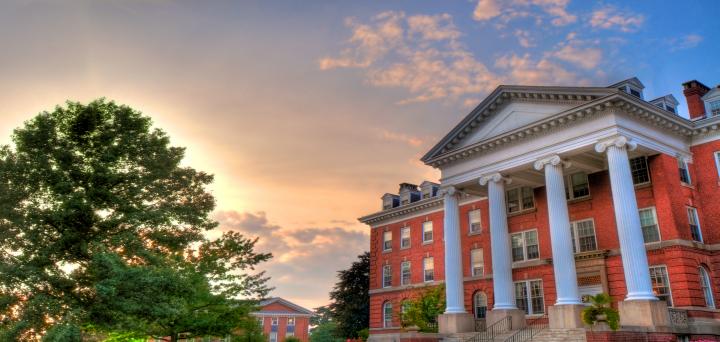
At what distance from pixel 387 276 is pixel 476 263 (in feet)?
36.7

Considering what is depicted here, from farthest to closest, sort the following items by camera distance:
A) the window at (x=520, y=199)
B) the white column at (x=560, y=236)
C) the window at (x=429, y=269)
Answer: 1. the window at (x=429, y=269)
2. the window at (x=520, y=199)
3. the white column at (x=560, y=236)

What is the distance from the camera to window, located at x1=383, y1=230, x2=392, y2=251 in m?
51.2

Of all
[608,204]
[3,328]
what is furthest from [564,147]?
[3,328]

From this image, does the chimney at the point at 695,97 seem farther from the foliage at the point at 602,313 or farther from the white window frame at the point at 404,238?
the white window frame at the point at 404,238

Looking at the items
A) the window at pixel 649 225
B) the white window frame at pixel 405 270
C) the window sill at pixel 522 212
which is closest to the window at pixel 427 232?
the white window frame at pixel 405 270

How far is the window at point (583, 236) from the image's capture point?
3103 cm

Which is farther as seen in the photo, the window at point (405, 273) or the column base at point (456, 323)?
the window at point (405, 273)

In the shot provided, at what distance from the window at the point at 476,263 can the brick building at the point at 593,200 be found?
626cm

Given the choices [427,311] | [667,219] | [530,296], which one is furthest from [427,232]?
[667,219]

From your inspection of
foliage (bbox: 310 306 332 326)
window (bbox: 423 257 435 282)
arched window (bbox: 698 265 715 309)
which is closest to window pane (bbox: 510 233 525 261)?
arched window (bbox: 698 265 715 309)

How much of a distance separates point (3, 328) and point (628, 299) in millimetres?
25777

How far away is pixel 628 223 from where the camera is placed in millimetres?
24672

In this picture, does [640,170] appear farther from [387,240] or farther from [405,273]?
[387,240]

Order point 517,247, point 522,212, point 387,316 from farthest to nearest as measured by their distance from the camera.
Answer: point 387,316
point 517,247
point 522,212
